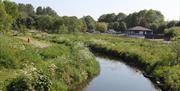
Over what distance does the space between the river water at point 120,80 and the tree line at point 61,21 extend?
28.0m

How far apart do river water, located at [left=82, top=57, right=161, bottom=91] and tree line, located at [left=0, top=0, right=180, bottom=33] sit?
91.9 ft

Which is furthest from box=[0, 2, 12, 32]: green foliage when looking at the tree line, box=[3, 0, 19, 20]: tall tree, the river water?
the river water

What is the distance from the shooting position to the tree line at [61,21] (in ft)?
266

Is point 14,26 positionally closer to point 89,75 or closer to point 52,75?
point 89,75

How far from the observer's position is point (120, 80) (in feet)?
123

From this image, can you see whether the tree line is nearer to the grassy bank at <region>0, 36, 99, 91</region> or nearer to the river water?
the river water

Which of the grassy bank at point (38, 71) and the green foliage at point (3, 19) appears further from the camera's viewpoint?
the green foliage at point (3, 19)

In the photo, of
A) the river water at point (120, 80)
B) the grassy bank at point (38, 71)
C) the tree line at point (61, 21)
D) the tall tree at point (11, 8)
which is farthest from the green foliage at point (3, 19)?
the grassy bank at point (38, 71)

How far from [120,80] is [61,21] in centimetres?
7687

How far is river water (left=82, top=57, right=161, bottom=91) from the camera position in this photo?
32.7 metres

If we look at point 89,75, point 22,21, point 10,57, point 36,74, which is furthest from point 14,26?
point 36,74

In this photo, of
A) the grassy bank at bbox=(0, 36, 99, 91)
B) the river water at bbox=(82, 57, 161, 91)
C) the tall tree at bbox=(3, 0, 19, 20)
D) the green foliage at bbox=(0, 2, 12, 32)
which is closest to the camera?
the grassy bank at bbox=(0, 36, 99, 91)

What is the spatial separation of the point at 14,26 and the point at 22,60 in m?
79.0

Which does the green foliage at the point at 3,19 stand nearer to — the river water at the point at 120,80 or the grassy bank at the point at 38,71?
the river water at the point at 120,80
